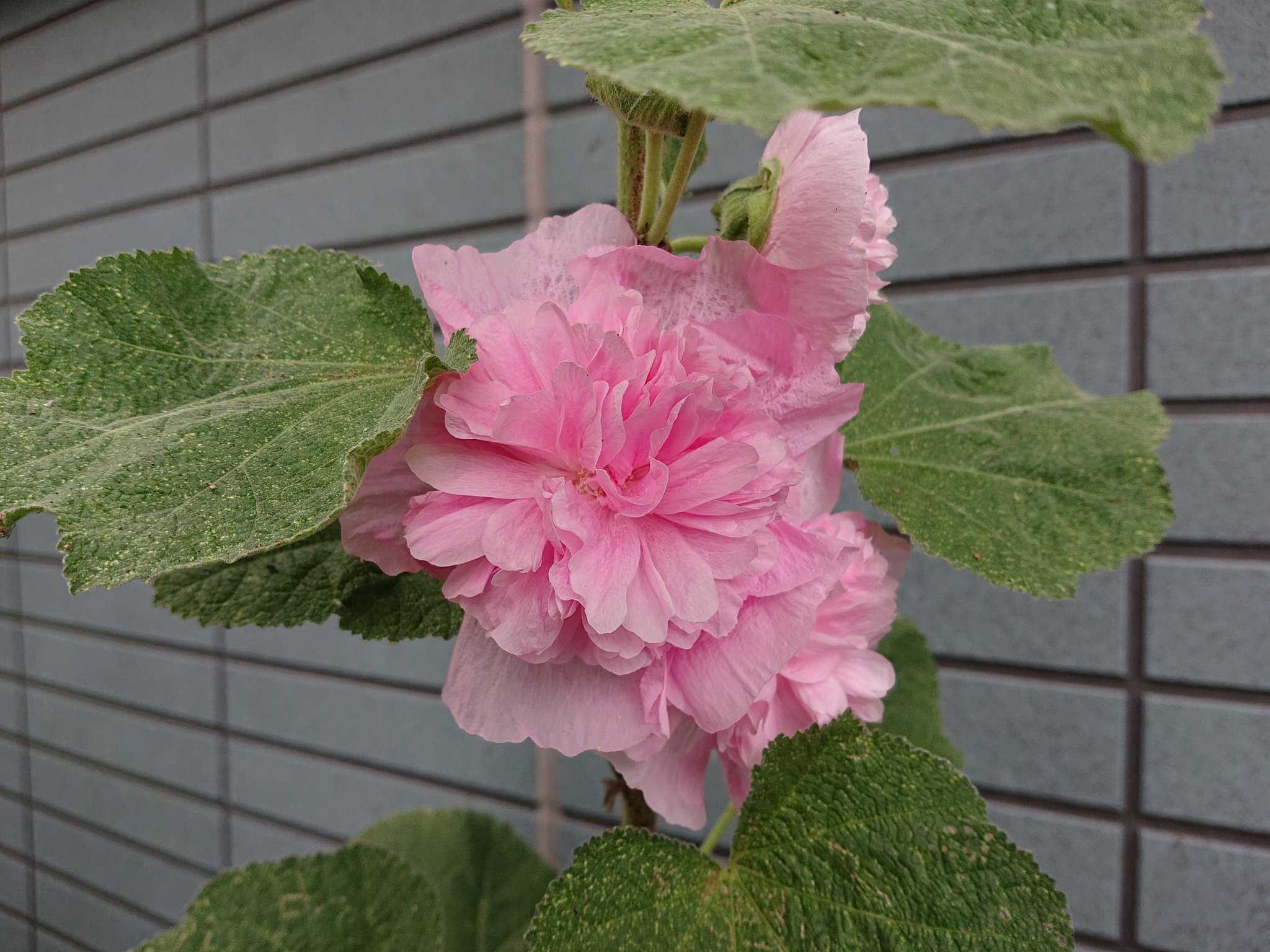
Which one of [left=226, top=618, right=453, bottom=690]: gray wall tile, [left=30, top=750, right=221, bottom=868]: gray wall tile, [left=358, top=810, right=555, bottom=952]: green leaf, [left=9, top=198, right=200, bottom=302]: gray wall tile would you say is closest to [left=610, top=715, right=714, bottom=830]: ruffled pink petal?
[left=358, top=810, right=555, bottom=952]: green leaf

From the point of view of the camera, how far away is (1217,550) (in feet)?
2.11

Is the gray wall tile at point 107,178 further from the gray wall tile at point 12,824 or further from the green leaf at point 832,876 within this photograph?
the green leaf at point 832,876

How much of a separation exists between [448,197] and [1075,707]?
0.89 meters

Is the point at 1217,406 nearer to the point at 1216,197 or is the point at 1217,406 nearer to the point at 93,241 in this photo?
the point at 1216,197

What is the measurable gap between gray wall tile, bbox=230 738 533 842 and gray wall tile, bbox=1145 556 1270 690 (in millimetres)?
723

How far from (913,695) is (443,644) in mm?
674

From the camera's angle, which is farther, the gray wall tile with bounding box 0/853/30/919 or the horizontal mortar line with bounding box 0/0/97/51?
the gray wall tile with bounding box 0/853/30/919

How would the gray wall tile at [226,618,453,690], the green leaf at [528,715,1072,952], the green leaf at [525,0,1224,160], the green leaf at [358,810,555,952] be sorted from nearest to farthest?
the green leaf at [525,0,1224,160] → the green leaf at [528,715,1072,952] → the green leaf at [358,810,555,952] → the gray wall tile at [226,618,453,690]

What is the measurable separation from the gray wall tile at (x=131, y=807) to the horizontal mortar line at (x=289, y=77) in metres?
1.11

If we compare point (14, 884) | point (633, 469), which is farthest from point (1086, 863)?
point (14, 884)

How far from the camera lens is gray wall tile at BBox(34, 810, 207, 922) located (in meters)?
1.29

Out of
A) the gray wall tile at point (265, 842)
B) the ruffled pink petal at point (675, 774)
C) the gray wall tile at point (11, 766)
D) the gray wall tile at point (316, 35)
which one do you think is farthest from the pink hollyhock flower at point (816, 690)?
the gray wall tile at point (11, 766)

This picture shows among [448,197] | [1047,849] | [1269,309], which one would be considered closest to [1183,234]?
[1269,309]

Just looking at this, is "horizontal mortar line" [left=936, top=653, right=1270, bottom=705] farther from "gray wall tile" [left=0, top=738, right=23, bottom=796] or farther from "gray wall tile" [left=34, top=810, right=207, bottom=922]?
"gray wall tile" [left=0, top=738, right=23, bottom=796]
